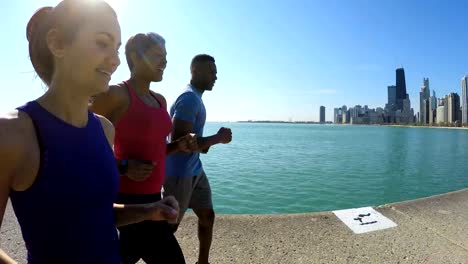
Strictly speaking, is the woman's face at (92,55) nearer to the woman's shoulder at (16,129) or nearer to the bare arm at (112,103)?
the woman's shoulder at (16,129)

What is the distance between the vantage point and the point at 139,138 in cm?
224

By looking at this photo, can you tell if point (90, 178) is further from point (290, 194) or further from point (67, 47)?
point (290, 194)

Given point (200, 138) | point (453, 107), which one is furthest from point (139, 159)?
point (453, 107)

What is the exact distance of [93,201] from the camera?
124 centimetres

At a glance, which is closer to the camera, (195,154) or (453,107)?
(195,154)

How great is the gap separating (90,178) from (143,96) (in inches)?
48.7

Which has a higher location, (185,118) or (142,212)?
(185,118)

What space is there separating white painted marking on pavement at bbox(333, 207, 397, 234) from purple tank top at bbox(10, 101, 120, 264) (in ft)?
13.6

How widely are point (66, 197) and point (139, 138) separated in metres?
1.12

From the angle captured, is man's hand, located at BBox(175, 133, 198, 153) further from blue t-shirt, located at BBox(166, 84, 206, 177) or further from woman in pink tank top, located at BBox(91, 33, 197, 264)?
blue t-shirt, located at BBox(166, 84, 206, 177)

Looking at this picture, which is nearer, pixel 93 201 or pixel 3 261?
pixel 3 261

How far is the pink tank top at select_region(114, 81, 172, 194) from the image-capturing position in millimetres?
2221

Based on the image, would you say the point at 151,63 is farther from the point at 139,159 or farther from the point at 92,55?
the point at 92,55

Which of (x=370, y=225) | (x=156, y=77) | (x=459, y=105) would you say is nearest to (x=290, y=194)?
(x=370, y=225)
